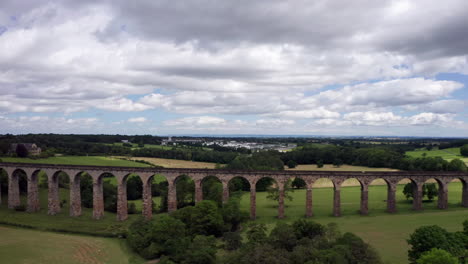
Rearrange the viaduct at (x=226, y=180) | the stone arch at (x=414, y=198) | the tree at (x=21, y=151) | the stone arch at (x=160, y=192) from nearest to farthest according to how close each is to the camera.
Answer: the viaduct at (x=226, y=180)
the stone arch at (x=414, y=198)
the stone arch at (x=160, y=192)
the tree at (x=21, y=151)

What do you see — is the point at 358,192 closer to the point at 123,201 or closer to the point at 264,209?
the point at 264,209

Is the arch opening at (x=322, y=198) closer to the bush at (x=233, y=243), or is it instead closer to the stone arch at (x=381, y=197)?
the stone arch at (x=381, y=197)

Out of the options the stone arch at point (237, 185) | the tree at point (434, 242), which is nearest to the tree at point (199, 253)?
the tree at point (434, 242)

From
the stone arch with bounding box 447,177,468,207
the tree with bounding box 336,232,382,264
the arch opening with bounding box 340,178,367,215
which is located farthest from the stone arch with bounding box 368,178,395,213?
the tree with bounding box 336,232,382,264

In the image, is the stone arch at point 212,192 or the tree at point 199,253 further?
the stone arch at point 212,192

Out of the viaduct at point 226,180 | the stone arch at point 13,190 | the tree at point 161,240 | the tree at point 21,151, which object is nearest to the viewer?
the tree at point 161,240

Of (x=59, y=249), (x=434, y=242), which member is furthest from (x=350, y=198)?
(x=59, y=249)
